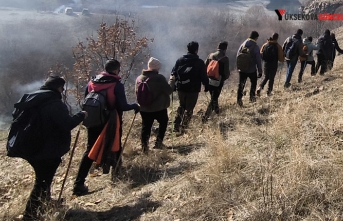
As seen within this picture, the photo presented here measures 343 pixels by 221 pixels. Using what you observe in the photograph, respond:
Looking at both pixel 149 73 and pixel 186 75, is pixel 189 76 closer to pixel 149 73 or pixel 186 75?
pixel 186 75

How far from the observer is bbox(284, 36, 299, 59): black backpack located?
8.48m

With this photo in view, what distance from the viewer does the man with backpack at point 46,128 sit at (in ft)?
11.4

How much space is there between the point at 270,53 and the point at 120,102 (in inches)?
179

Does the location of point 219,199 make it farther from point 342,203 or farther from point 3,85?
point 3,85

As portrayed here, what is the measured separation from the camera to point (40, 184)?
12.4 ft

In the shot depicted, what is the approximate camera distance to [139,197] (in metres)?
3.99

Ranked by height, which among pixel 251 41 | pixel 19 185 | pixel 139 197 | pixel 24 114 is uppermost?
pixel 251 41

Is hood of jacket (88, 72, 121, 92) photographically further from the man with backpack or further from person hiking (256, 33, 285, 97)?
person hiking (256, 33, 285, 97)

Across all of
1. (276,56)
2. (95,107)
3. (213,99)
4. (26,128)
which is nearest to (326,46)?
(276,56)

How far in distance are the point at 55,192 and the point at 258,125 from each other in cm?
331

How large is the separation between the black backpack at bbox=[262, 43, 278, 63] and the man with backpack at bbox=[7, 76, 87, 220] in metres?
5.15

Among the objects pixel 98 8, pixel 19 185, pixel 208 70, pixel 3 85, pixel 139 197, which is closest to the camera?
pixel 139 197

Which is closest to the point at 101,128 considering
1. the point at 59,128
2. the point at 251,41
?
the point at 59,128

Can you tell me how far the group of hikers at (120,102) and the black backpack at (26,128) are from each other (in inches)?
1.2
